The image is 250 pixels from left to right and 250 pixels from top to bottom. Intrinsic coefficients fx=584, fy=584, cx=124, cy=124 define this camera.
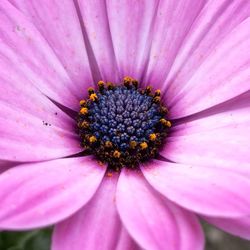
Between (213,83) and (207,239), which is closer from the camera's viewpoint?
(213,83)

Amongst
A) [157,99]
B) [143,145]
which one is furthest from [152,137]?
[157,99]

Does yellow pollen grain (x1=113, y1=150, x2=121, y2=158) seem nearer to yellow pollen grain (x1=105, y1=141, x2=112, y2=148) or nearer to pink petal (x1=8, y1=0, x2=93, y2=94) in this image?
yellow pollen grain (x1=105, y1=141, x2=112, y2=148)

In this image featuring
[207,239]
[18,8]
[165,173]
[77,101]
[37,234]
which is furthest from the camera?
[207,239]

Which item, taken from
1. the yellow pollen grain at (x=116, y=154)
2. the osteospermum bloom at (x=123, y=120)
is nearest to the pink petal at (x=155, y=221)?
the osteospermum bloom at (x=123, y=120)

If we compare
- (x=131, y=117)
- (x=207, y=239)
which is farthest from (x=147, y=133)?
(x=207, y=239)

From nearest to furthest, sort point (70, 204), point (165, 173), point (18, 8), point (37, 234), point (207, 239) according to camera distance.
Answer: point (70, 204) < point (165, 173) < point (18, 8) < point (37, 234) < point (207, 239)

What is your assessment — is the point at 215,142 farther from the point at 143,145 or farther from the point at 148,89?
the point at 148,89

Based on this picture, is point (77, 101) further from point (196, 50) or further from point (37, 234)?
point (37, 234)
